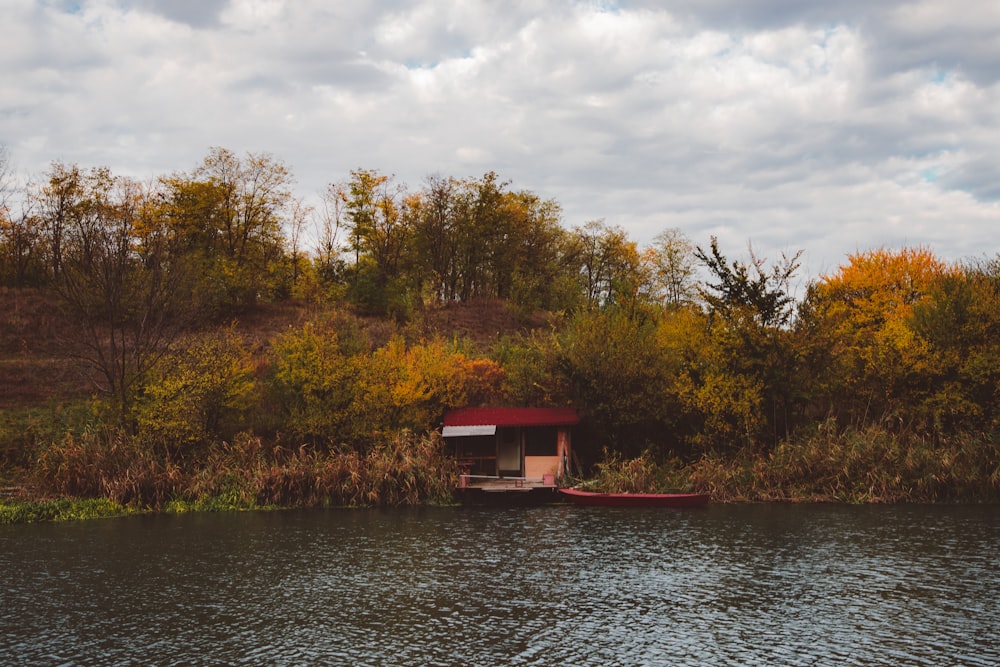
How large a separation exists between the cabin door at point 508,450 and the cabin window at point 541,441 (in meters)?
0.66

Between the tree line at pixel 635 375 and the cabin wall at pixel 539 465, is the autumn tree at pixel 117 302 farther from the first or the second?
the cabin wall at pixel 539 465

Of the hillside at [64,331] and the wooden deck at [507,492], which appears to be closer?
the wooden deck at [507,492]

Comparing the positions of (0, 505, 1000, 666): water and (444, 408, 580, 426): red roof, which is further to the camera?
(444, 408, 580, 426): red roof

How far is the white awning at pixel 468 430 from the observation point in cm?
4775

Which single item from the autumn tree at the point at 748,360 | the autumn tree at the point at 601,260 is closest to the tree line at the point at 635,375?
the autumn tree at the point at 748,360

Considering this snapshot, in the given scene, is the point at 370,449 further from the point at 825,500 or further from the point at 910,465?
the point at 910,465

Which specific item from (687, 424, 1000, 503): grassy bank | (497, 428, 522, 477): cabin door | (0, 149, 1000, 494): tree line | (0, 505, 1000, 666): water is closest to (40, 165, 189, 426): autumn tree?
(0, 149, 1000, 494): tree line

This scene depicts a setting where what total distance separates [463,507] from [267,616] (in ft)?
71.8

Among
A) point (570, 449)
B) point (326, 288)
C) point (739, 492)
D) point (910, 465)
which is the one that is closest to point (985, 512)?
point (910, 465)

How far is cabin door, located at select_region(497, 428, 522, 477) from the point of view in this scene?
51344mm

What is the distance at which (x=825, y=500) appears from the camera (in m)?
43.3

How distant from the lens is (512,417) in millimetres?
49656

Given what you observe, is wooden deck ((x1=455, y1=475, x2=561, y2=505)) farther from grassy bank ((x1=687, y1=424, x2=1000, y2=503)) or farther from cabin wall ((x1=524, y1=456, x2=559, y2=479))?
grassy bank ((x1=687, y1=424, x2=1000, y2=503))

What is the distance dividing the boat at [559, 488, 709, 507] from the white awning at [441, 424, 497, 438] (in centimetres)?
702
